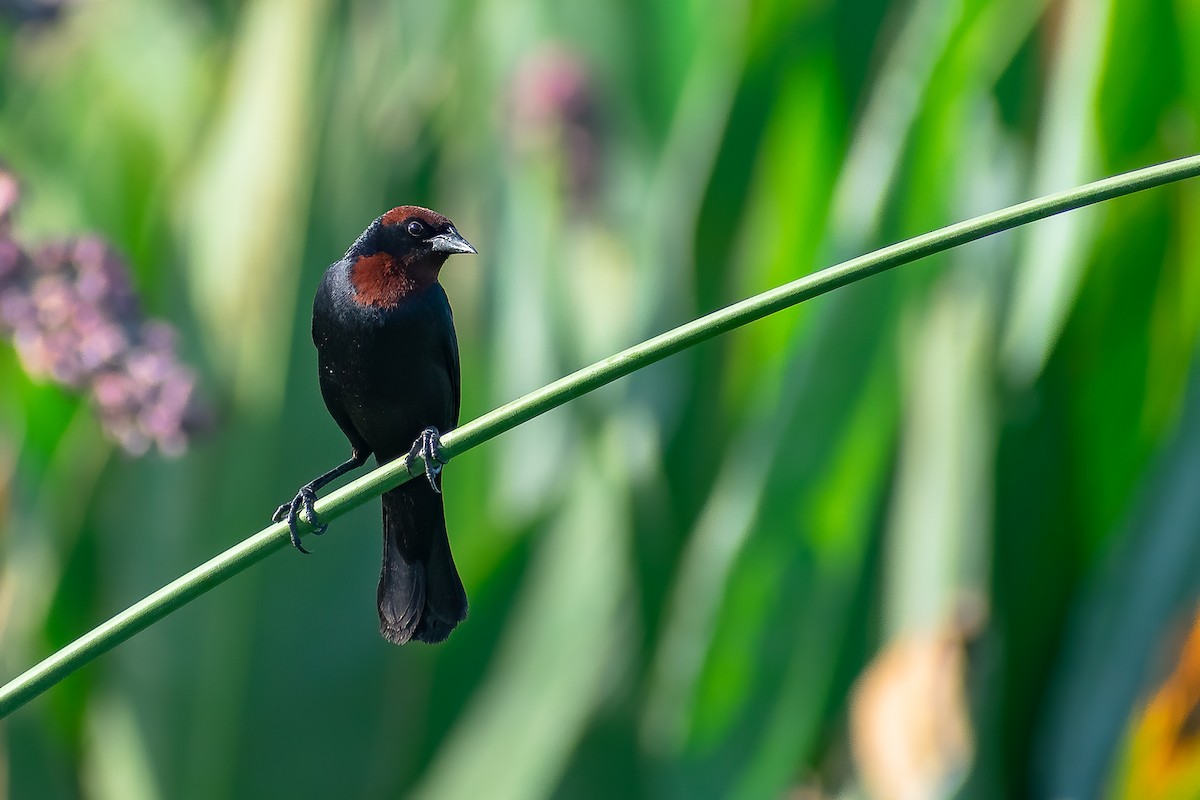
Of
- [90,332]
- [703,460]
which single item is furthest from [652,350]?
[703,460]

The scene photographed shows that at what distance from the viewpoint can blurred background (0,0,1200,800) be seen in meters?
2.10

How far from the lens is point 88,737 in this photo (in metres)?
2.48

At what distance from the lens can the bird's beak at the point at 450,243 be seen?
870 millimetres

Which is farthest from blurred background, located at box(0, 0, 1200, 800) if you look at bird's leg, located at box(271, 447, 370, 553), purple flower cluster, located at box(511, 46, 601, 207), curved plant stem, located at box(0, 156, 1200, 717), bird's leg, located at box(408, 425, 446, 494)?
curved plant stem, located at box(0, 156, 1200, 717)

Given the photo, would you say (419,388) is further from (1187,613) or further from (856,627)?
(1187,613)

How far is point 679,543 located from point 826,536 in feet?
0.97

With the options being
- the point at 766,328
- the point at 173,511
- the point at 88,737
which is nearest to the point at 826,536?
the point at 766,328

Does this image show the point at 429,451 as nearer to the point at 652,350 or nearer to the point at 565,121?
the point at 652,350

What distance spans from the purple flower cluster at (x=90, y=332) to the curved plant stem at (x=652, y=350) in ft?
0.43

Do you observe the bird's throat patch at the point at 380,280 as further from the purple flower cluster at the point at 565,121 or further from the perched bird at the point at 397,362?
the purple flower cluster at the point at 565,121

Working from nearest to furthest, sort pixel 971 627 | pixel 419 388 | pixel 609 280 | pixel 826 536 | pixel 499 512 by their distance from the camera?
pixel 419 388, pixel 971 627, pixel 826 536, pixel 499 512, pixel 609 280

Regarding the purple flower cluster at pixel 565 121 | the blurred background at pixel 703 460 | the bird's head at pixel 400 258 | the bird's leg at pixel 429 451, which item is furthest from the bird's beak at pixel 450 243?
the purple flower cluster at pixel 565 121

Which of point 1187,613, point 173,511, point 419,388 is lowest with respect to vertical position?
point 1187,613

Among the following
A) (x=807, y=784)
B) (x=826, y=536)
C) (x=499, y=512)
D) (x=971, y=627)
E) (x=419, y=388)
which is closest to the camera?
(x=419, y=388)
